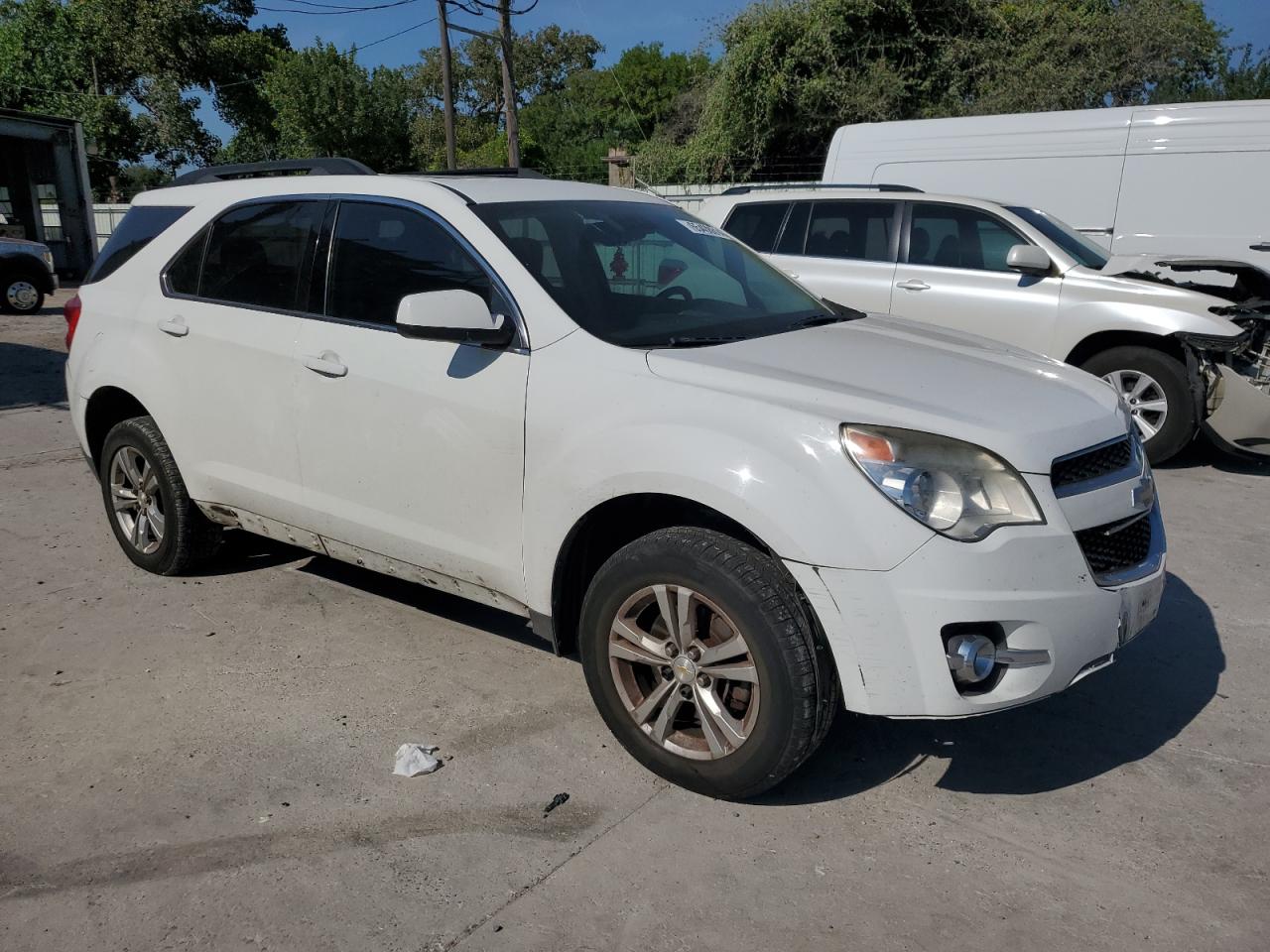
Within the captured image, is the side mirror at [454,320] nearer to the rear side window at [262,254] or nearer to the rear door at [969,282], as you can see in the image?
the rear side window at [262,254]

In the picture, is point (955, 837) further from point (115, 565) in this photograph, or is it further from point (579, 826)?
point (115, 565)

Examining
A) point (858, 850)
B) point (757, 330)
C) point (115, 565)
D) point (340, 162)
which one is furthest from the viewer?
point (115, 565)

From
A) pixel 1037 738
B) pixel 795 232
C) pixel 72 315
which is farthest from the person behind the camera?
pixel 795 232

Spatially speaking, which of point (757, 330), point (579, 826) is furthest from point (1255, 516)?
point (579, 826)

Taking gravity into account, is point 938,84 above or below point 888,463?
above

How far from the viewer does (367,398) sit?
12.3 feet

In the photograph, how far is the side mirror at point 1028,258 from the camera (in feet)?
24.2

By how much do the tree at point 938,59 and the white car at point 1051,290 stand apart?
14.5 metres

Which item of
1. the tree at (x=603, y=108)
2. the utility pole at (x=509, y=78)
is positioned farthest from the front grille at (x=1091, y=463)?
the tree at (x=603, y=108)

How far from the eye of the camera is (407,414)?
365 cm

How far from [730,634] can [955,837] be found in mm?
872

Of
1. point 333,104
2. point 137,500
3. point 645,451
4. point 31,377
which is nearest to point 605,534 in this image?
point 645,451

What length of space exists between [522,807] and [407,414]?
1.38 meters

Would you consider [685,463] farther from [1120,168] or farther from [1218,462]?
[1120,168]
